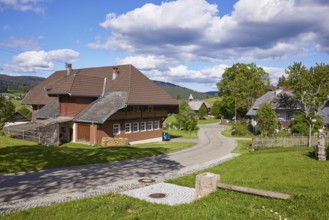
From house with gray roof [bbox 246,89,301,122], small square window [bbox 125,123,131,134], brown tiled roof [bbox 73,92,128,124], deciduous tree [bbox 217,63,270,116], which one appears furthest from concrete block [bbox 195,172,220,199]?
deciduous tree [bbox 217,63,270,116]

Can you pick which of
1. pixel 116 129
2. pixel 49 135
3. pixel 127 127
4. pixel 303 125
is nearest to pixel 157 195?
pixel 116 129

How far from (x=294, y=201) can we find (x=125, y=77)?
33203 mm

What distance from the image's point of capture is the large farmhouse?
3469 cm

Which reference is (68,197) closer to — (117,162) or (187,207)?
(187,207)

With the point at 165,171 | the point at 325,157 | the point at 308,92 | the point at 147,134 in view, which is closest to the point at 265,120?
the point at 308,92

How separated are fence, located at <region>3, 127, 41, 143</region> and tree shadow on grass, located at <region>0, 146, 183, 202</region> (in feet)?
30.5

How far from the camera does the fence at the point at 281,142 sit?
102 feet

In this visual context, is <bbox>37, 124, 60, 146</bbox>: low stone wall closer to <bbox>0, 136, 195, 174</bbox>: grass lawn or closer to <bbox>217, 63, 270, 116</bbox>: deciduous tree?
<bbox>0, 136, 195, 174</bbox>: grass lawn

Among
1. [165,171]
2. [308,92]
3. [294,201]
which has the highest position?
[308,92]

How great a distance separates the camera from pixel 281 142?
31422mm

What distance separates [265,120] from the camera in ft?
136

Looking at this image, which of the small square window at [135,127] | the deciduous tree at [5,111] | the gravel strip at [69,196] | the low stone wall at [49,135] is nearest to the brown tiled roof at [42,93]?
the low stone wall at [49,135]

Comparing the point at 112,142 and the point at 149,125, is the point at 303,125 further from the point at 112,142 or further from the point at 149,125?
the point at 112,142

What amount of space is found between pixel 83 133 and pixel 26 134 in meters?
6.15
